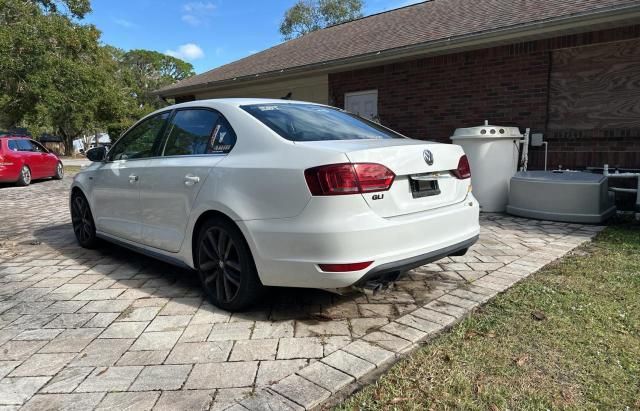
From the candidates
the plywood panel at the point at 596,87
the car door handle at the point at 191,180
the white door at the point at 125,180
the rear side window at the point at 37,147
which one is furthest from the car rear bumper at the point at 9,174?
the plywood panel at the point at 596,87

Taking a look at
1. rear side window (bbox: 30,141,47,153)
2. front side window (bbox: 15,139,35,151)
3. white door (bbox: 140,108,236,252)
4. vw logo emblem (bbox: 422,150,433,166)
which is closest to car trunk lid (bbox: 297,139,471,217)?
vw logo emblem (bbox: 422,150,433,166)

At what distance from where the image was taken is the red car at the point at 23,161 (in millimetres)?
12609

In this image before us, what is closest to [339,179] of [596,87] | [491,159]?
[491,159]

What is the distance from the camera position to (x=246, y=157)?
3.05 metres

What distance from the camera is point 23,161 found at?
13.2 m

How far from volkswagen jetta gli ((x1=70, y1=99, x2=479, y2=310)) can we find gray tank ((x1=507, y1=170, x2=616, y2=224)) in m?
3.40

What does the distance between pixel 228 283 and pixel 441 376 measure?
1562 mm

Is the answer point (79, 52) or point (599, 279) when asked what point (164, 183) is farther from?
point (79, 52)

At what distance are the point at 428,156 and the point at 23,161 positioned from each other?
13.8m

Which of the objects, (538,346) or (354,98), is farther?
(354,98)

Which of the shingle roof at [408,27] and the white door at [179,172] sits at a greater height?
the shingle roof at [408,27]

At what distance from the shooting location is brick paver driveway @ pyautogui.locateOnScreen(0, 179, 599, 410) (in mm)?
2252

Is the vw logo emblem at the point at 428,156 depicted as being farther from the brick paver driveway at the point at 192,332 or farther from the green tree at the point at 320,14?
the green tree at the point at 320,14

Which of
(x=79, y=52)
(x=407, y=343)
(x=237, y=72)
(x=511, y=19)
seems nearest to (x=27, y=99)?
(x=79, y=52)
